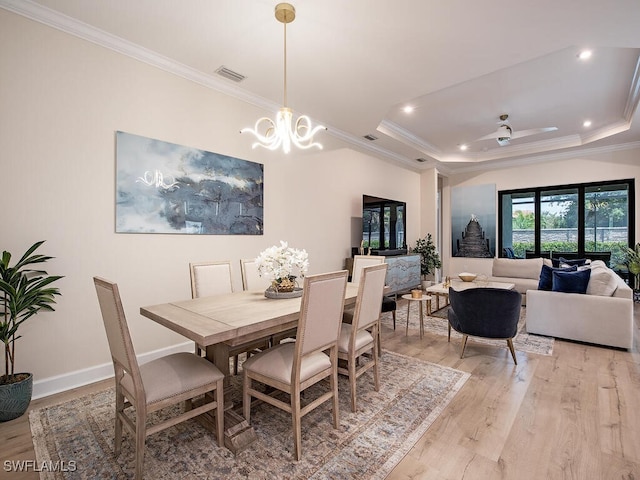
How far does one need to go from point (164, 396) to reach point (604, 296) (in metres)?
4.44

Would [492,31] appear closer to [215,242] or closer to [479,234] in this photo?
[215,242]

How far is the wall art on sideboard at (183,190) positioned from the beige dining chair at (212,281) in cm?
65

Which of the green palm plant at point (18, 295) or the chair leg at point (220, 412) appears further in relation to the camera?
the green palm plant at point (18, 295)

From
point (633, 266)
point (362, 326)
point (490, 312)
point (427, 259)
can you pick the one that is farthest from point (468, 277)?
point (633, 266)

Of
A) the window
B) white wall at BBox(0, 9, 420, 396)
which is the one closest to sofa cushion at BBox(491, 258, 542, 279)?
the window

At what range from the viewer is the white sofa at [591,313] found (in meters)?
3.42

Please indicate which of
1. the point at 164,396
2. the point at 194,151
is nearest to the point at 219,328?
the point at 164,396

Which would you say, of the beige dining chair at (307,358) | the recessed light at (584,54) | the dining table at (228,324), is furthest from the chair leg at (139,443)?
the recessed light at (584,54)

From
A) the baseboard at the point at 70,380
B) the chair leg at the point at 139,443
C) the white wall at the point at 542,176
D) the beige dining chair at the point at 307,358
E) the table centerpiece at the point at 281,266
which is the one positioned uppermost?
the white wall at the point at 542,176

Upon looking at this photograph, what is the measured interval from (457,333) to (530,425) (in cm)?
201

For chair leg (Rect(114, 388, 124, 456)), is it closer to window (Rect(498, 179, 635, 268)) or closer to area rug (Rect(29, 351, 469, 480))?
area rug (Rect(29, 351, 469, 480))

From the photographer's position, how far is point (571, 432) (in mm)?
2055

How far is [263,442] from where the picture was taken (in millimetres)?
1966

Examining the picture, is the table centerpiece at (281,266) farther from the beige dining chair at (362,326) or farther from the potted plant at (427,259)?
the potted plant at (427,259)
